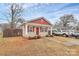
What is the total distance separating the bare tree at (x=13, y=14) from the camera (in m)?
1.86

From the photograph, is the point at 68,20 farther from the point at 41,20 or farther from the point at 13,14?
the point at 13,14

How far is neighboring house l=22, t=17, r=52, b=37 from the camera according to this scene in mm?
1875

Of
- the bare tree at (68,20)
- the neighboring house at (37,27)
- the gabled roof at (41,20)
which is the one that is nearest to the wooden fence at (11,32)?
the neighboring house at (37,27)

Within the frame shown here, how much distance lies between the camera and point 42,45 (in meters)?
1.88

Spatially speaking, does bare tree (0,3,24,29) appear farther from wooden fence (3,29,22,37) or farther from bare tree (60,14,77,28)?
bare tree (60,14,77,28)

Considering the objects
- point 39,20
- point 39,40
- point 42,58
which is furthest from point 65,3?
point 42,58

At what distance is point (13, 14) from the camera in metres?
1.87

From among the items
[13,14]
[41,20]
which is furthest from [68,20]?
[13,14]

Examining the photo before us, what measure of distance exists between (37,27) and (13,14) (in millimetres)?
267

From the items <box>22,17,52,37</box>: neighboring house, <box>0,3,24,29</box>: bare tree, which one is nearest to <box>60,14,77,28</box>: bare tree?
<box>22,17,52,37</box>: neighboring house

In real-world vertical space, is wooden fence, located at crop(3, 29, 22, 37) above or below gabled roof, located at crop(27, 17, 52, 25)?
below

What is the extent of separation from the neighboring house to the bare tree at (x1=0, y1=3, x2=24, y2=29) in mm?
89

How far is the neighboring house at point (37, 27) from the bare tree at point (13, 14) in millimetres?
89

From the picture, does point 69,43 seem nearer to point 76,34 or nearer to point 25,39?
point 76,34
